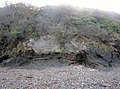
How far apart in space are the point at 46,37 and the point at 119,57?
14.8 ft

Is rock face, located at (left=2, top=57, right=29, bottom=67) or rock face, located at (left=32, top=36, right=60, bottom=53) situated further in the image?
rock face, located at (left=32, top=36, right=60, bottom=53)

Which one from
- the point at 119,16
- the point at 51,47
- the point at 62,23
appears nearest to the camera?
the point at 51,47

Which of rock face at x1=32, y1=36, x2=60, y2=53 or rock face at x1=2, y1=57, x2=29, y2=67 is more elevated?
rock face at x1=32, y1=36, x2=60, y2=53

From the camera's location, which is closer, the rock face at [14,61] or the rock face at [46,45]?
the rock face at [14,61]

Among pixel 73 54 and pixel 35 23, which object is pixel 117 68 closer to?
pixel 73 54

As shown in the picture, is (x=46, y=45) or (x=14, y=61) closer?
(x=14, y=61)

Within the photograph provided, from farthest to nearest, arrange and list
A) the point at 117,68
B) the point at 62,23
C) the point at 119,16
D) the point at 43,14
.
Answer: the point at 119,16
the point at 43,14
the point at 62,23
the point at 117,68

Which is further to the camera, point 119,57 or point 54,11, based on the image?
point 54,11

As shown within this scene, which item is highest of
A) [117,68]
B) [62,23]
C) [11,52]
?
[62,23]

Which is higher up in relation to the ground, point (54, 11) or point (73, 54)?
point (54, 11)

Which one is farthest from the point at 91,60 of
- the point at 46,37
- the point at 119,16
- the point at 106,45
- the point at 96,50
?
the point at 119,16

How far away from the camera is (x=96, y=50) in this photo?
549 inches

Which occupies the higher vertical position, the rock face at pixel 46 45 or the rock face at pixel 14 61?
the rock face at pixel 46 45

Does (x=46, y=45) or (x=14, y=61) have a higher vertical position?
(x=46, y=45)
